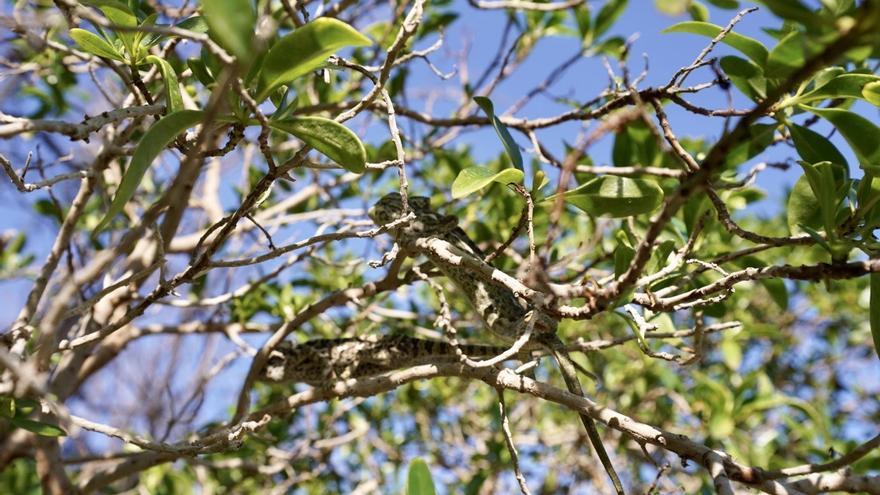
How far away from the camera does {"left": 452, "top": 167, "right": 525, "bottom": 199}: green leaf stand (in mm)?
1319

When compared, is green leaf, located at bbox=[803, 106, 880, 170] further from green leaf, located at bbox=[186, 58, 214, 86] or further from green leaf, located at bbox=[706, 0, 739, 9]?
green leaf, located at bbox=[186, 58, 214, 86]

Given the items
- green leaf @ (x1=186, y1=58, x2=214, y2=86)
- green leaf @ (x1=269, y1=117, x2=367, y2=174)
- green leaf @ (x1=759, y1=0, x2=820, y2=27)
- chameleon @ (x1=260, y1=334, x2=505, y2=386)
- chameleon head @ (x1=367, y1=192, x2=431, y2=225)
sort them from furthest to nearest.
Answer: chameleon head @ (x1=367, y1=192, x2=431, y2=225) → chameleon @ (x1=260, y1=334, x2=505, y2=386) → green leaf @ (x1=186, y1=58, x2=214, y2=86) → green leaf @ (x1=269, y1=117, x2=367, y2=174) → green leaf @ (x1=759, y1=0, x2=820, y2=27)

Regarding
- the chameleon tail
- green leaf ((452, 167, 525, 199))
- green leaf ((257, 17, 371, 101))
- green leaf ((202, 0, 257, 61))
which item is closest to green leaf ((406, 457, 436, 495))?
the chameleon tail

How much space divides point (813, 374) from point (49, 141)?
4.91 metres

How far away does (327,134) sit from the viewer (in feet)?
3.92

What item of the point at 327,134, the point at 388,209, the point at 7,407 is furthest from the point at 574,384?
the point at 7,407

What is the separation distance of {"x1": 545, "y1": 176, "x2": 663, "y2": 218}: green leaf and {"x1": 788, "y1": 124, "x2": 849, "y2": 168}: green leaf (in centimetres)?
34

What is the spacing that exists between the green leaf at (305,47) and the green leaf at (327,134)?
70 millimetres

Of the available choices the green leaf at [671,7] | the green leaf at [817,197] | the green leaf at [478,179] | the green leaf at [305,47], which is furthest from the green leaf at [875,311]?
the green leaf at [305,47]

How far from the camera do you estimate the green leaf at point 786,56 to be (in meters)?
1.19

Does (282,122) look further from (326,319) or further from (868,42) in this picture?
(326,319)

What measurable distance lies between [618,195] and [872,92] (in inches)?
19.6

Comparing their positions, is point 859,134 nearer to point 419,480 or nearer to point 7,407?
point 419,480

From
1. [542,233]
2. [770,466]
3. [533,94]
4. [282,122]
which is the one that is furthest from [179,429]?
[282,122]
